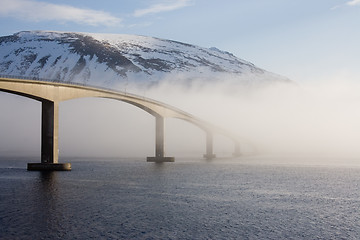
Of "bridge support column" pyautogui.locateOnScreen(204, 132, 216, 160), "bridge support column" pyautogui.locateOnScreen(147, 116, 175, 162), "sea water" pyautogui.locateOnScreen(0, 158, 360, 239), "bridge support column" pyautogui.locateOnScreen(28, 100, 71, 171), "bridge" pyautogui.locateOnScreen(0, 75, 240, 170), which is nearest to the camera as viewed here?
"sea water" pyautogui.locateOnScreen(0, 158, 360, 239)

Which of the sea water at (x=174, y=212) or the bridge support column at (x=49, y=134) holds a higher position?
the bridge support column at (x=49, y=134)

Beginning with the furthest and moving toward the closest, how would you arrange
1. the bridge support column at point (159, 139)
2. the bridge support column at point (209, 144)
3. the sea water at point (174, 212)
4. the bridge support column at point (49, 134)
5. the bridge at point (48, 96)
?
the bridge support column at point (209, 144), the bridge support column at point (159, 139), the bridge support column at point (49, 134), the bridge at point (48, 96), the sea water at point (174, 212)

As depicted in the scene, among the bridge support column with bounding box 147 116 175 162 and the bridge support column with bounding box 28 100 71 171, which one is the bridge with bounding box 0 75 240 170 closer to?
the bridge support column with bounding box 28 100 71 171

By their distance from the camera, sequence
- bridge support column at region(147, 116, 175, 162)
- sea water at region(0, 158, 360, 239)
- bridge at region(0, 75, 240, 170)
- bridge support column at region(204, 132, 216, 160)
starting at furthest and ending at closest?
bridge support column at region(204, 132, 216, 160)
bridge support column at region(147, 116, 175, 162)
bridge at region(0, 75, 240, 170)
sea water at region(0, 158, 360, 239)

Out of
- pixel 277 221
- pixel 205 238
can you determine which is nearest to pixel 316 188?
pixel 277 221

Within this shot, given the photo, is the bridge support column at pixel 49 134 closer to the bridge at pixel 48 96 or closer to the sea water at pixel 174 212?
the bridge at pixel 48 96

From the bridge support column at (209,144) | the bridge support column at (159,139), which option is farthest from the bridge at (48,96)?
the bridge support column at (209,144)

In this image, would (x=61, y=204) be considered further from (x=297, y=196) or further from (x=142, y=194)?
(x=297, y=196)

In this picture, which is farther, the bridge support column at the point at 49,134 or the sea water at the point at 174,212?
the bridge support column at the point at 49,134

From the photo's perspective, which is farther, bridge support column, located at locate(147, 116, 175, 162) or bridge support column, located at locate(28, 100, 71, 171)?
bridge support column, located at locate(147, 116, 175, 162)

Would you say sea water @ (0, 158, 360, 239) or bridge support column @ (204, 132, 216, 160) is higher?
bridge support column @ (204, 132, 216, 160)

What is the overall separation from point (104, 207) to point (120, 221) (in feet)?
20.4

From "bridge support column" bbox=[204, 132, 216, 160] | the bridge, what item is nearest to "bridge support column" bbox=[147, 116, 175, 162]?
the bridge

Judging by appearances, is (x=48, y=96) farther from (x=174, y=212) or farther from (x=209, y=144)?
(x=209, y=144)
